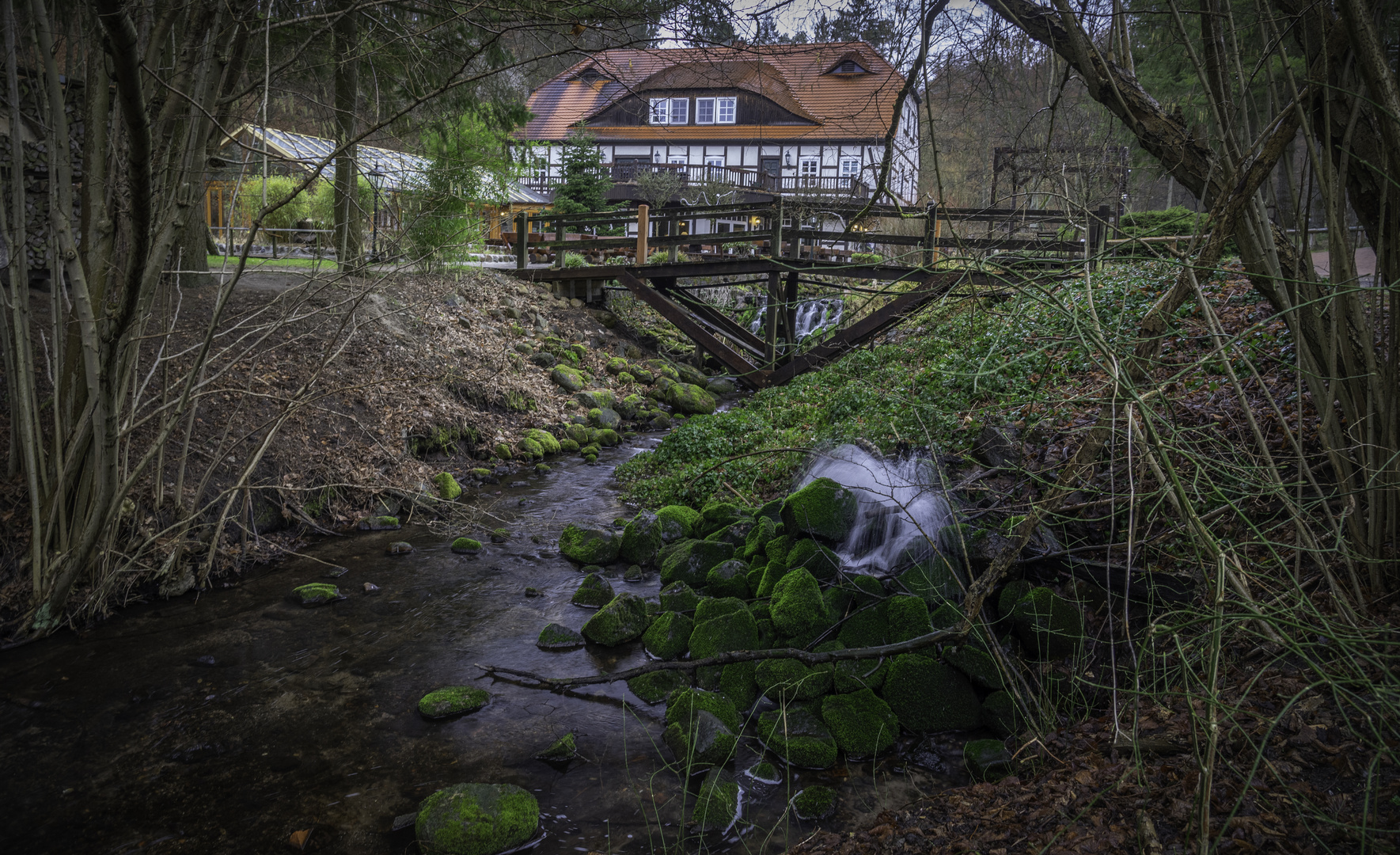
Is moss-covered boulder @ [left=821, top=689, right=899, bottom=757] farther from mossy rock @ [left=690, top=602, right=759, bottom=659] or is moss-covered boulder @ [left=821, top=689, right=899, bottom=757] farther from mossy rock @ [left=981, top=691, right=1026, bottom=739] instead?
mossy rock @ [left=690, top=602, right=759, bottom=659]

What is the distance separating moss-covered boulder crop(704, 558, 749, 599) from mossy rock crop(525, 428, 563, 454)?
5597 mm

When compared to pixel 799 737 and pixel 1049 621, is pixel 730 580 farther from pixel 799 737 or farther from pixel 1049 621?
pixel 1049 621

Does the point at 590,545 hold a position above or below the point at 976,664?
below

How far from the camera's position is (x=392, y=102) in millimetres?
11391

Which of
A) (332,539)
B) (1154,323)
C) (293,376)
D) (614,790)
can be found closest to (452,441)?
(293,376)

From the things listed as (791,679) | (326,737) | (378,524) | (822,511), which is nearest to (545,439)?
(378,524)

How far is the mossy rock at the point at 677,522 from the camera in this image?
827 cm

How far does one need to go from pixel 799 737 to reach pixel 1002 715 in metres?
1.24

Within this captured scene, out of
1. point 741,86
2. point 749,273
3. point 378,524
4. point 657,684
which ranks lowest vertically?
point 657,684

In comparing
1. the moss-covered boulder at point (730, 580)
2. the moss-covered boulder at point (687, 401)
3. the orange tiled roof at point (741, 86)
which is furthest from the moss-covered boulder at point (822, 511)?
the moss-covered boulder at point (687, 401)

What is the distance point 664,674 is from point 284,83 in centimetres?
658

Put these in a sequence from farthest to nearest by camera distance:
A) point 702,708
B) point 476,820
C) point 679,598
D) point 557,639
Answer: point 679,598 < point 557,639 < point 702,708 < point 476,820

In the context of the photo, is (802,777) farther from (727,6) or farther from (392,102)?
(392,102)

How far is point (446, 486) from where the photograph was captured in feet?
31.5
